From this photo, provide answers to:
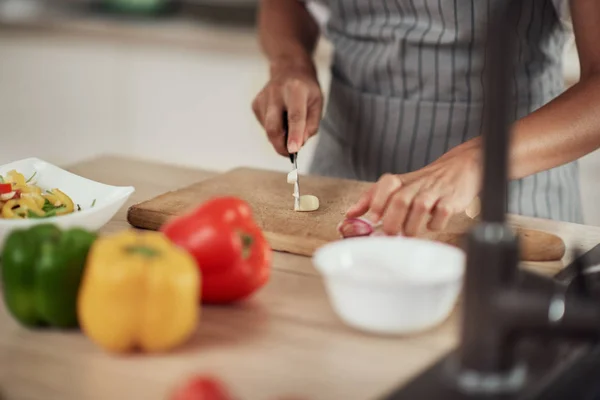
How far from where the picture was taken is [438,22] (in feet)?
5.34

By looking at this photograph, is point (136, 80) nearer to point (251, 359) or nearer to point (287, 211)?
point (287, 211)

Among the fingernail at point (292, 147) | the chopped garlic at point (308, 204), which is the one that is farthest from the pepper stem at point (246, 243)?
the fingernail at point (292, 147)

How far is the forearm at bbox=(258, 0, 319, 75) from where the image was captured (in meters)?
1.77

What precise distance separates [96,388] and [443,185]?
54 centimetres

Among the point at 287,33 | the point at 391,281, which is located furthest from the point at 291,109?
the point at 391,281

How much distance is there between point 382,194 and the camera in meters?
1.17

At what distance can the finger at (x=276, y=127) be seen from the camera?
60.8 inches

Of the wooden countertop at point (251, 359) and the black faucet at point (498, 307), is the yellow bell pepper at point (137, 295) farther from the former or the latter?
the black faucet at point (498, 307)

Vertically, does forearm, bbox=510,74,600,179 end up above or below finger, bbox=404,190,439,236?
above

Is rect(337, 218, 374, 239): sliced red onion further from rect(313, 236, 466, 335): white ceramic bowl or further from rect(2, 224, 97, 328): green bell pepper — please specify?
rect(2, 224, 97, 328): green bell pepper

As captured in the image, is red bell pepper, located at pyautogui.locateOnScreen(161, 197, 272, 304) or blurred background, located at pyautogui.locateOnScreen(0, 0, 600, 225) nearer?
red bell pepper, located at pyautogui.locateOnScreen(161, 197, 272, 304)

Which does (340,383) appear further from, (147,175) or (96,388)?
(147,175)

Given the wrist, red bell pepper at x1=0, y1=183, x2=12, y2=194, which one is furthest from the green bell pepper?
the wrist

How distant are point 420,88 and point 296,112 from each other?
0.27 m
